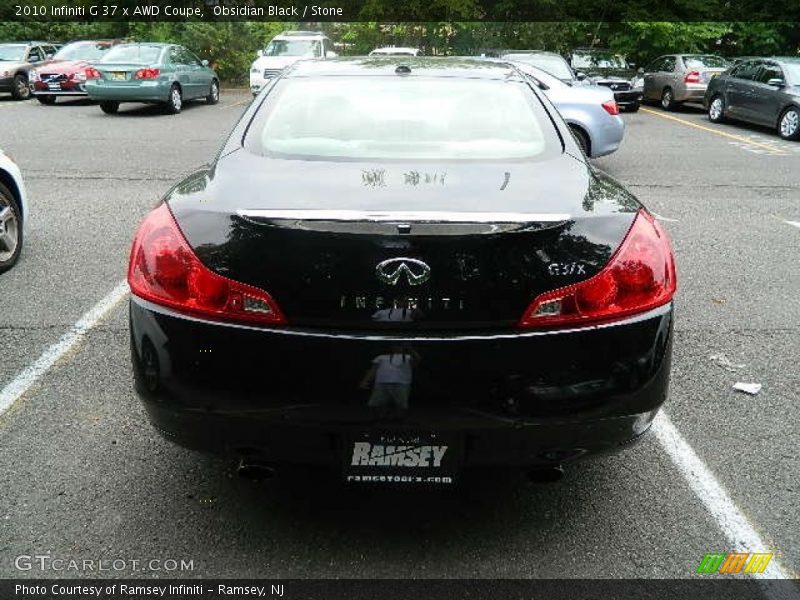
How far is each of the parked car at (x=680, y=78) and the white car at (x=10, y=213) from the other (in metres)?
16.8

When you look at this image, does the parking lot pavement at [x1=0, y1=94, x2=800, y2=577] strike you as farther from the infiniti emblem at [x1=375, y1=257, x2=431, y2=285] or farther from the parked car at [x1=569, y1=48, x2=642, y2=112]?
the parked car at [x1=569, y1=48, x2=642, y2=112]

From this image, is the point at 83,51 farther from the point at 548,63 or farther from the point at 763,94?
the point at 763,94

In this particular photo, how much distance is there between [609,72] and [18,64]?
1505 centimetres

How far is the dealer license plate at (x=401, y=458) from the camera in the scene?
247cm

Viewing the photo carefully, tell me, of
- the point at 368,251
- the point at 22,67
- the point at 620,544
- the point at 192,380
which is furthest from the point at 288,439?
the point at 22,67

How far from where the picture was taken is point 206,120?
1698 cm

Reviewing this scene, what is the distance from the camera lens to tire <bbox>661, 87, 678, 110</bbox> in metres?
20.4

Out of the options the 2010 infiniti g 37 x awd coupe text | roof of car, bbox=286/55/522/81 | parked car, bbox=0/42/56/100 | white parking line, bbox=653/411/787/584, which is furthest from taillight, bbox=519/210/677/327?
parked car, bbox=0/42/56/100

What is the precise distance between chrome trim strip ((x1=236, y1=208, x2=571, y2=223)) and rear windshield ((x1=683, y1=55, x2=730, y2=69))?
1949 centimetres

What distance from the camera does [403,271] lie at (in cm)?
238

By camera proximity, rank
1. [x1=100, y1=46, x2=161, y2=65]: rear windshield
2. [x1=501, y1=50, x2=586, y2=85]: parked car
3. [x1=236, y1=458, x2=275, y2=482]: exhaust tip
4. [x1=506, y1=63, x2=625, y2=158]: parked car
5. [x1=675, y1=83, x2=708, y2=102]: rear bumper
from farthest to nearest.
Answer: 1. [x1=675, y1=83, x2=708, y2=102]: rear bumper
2. [x1=100, y1=46, x2=161, y2=65]: rear windshield
3. [x1=501, y1=50, x2=586, y2=85]: parked car
4. [x1=506, y1=63, x2=625, y2=158]: parked car
5. [x1=236, y1=458, x2=275, y2=482]: exhaust tip

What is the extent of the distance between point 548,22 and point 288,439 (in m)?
29.7

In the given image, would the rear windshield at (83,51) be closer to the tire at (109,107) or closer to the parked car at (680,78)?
the tire at (109,107)

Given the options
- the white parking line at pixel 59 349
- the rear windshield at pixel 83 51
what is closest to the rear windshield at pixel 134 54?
the rear windshield at pixel 83 51
